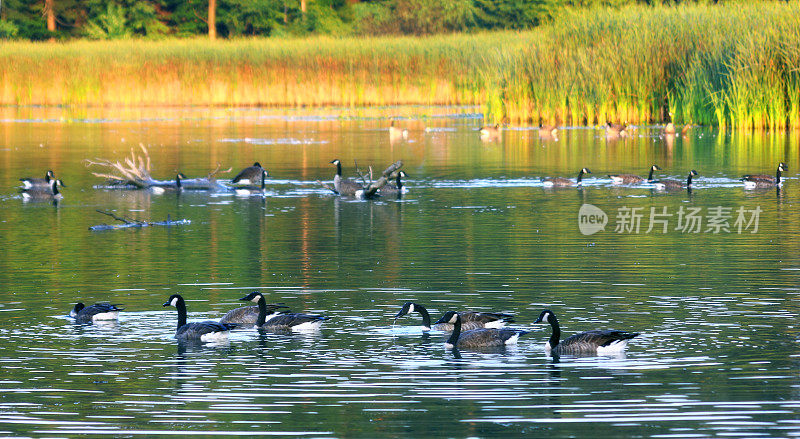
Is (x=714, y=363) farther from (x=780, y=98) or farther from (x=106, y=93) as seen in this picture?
(x=106, y=93)

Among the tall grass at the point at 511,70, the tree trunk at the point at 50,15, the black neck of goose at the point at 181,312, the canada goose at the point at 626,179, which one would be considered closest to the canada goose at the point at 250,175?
the canada goose at the point at 626,179

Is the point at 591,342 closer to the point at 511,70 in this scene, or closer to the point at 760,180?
the point at 760,180

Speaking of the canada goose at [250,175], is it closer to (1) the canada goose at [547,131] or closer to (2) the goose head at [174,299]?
(1) the canada goose at [547,131]

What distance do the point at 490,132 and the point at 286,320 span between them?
91.3ft

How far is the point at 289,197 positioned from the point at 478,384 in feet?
50.5

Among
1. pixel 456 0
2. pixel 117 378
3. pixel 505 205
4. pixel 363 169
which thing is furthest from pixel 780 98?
pixel 456 0

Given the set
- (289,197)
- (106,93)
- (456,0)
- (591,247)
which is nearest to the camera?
(591,247)

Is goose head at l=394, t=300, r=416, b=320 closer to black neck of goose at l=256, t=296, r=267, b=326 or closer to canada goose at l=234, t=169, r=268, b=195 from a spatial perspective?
black neck of goose at l=256, t=296, r=267, b=326

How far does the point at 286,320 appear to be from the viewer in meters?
12.4

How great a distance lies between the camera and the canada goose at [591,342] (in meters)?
11.1

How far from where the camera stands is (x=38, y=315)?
43.8 feet

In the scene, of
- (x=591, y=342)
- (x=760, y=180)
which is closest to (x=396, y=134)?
(x=760, y=180)

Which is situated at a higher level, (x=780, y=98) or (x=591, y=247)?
(x=780, y=98)

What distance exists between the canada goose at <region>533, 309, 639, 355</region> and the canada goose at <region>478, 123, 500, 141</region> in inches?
1080
